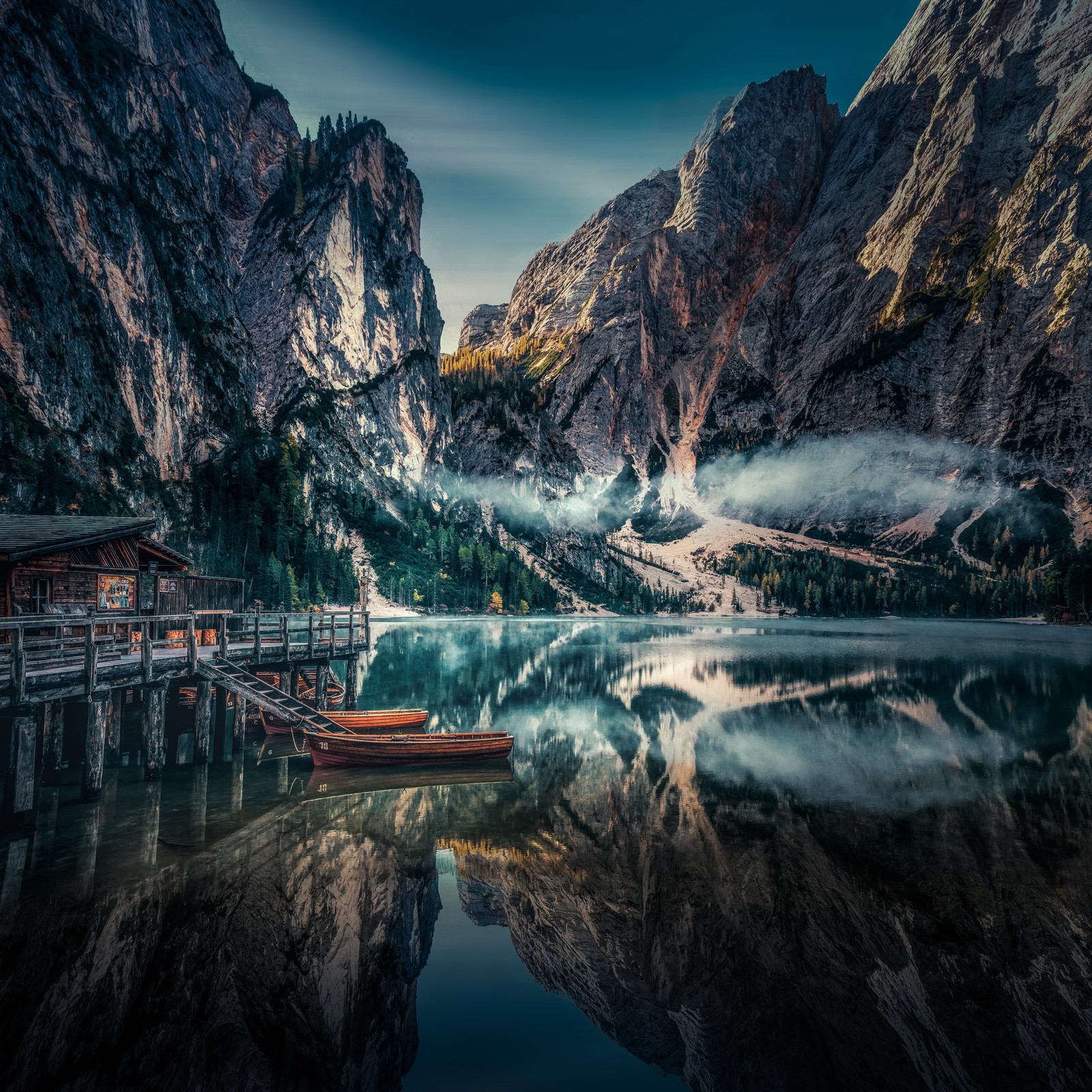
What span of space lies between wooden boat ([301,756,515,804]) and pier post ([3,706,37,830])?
7.80 meters

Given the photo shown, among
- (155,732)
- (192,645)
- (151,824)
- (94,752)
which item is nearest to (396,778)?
(151,824)

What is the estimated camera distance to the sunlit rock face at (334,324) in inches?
6570

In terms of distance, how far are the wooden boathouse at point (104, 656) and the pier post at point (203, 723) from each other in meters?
0.04

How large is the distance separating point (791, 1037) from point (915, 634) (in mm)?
128486

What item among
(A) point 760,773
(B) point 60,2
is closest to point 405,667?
(A) point 760,773

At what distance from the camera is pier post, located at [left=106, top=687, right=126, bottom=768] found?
82.8 ft

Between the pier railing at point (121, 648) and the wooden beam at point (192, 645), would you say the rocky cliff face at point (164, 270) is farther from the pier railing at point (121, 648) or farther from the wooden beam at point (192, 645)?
the wooden beam at point (192, 645)

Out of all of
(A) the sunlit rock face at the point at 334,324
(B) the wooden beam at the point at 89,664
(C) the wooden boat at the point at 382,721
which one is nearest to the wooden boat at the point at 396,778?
(C) the wooden boat at the point at 382,721

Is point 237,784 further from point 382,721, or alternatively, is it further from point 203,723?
point 382,721

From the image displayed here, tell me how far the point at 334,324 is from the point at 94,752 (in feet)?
591

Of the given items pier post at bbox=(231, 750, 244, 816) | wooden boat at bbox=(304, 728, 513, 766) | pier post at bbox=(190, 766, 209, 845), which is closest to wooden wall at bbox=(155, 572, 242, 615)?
pier post at bbox=(231, 750, 244, 816)

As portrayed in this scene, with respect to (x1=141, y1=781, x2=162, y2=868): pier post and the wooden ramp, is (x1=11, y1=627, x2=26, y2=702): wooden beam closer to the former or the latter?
(x1=141, y1=781, x2=162, y2=868): pier post

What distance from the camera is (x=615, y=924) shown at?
1410 centimetres

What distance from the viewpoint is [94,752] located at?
2038 centimetres
